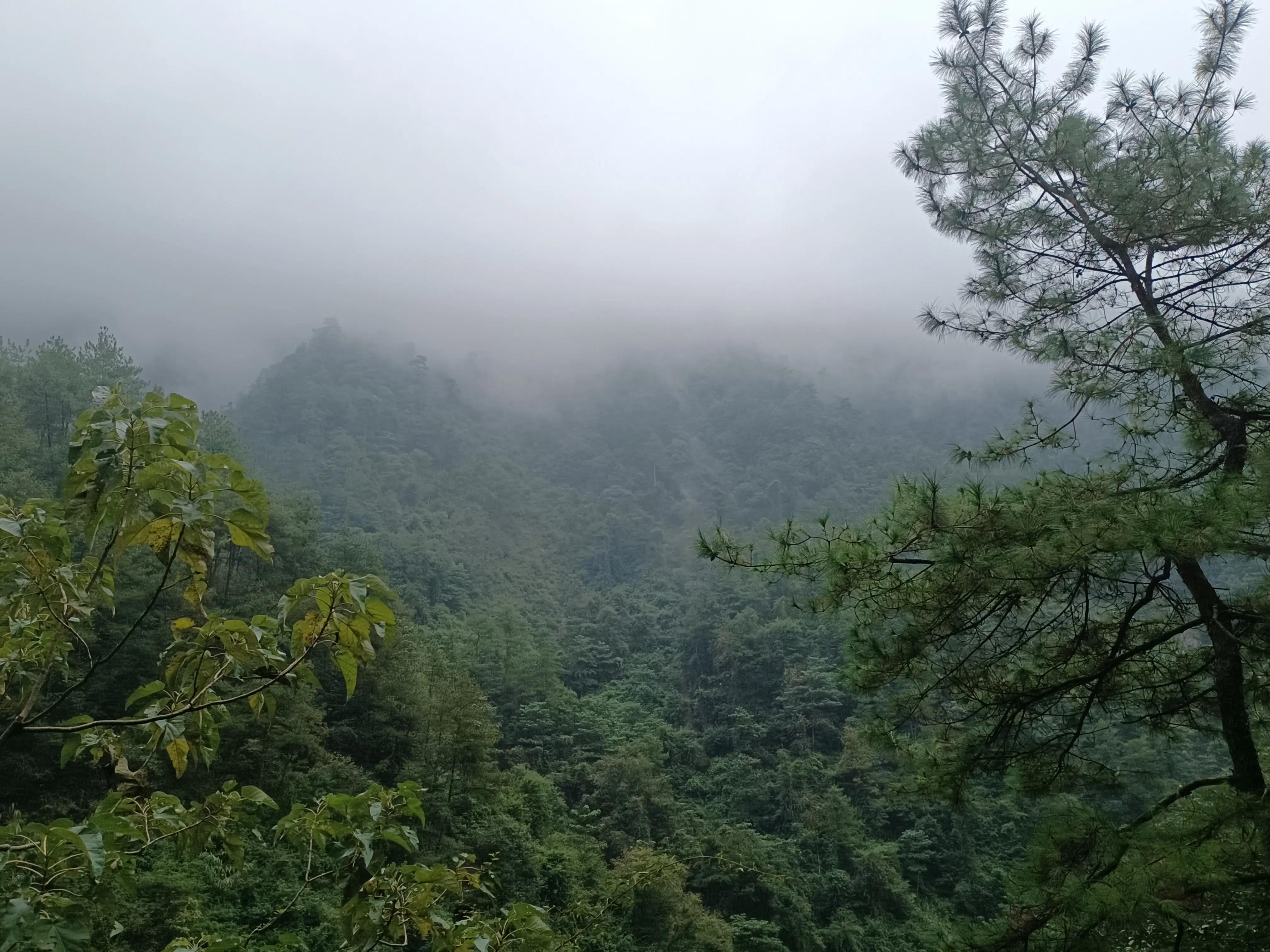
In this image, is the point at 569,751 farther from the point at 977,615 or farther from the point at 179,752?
the point at 179,752

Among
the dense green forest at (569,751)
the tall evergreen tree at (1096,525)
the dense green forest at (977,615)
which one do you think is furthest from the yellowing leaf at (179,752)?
the tall evergreen tree at (1096,525)

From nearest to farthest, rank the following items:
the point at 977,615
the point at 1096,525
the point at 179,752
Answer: the point at 179,752 → the point at 1096,525 → the point at 977,615

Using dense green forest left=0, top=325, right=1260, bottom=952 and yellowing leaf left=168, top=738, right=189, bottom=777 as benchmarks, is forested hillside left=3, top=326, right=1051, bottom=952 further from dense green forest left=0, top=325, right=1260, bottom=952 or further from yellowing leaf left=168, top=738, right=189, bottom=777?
yellowing leaf left=168, top=738, right=189, bottom=777

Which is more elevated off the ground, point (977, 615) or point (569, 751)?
point (977, 615)

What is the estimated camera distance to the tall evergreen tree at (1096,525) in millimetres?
2441

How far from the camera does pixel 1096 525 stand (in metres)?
2.41

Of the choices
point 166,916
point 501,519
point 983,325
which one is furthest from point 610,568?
point 983,325

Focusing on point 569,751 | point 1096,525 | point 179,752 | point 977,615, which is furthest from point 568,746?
point 179,752

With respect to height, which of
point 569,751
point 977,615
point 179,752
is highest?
point 977,615

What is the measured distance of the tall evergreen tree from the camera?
8.01ft

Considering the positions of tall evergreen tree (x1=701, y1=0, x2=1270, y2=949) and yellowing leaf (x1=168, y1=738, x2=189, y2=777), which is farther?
tall evergreen tree (x1=701, y1=0, x2=1270, y2=949)

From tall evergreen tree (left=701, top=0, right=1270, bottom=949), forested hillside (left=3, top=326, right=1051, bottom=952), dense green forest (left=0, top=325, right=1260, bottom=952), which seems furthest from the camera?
forested hillside (left=3, top=326, right=1051, bottom=952)

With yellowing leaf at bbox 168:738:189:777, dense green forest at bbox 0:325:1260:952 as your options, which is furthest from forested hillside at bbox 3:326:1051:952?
yellowing leaf at bbox 168:738:189:777

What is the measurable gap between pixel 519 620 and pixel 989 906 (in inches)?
777
